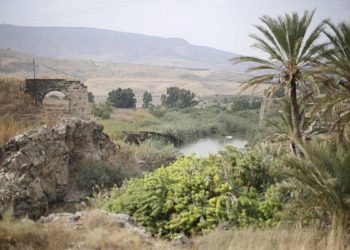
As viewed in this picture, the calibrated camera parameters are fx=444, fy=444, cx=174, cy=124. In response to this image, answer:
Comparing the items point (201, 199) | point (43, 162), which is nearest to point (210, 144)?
point (43, 162)

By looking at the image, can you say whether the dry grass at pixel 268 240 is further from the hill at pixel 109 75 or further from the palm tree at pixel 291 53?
the hill at pixel 109 75

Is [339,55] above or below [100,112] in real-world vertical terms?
above

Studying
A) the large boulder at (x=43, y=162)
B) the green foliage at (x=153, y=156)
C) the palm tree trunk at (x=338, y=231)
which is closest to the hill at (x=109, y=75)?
the green foliage at (x=153, y=156)

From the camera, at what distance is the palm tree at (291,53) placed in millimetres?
11492

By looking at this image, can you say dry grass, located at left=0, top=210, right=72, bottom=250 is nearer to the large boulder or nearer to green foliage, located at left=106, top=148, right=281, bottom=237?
green foliage, located at left=106, top=148, right=281, bottom=237

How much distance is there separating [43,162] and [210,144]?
17466 millimetres

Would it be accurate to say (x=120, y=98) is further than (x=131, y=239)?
Yes

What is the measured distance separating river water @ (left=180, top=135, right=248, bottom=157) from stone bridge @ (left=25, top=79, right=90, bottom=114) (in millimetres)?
6759

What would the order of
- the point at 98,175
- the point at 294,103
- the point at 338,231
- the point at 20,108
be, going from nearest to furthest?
the point at 338,231
the point at 294,103
the point at 98,175
the point at 20,108

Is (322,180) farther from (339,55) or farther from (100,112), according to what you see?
(100,112)

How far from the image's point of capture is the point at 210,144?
98.9 ft

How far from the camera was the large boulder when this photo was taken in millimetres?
12344

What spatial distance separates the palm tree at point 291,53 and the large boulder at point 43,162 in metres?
6.89

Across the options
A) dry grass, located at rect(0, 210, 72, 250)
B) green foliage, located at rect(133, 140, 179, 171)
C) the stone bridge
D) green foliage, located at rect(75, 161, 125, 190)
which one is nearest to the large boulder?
green foliage, located at rect(75, 161, 125, 190)
